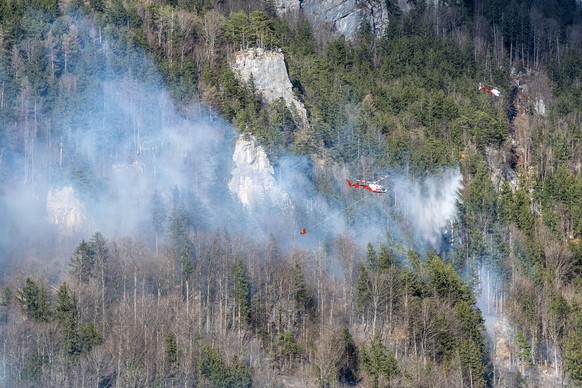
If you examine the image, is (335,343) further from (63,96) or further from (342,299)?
(63,96)

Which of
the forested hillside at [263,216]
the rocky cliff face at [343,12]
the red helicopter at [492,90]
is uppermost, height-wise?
the rocky cliff face at [343,12]

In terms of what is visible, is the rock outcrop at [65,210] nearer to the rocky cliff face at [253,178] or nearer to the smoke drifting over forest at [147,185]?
the smoke drifting over forest at [147,185]

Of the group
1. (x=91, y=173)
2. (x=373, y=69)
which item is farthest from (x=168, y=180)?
(x=373, y=69)

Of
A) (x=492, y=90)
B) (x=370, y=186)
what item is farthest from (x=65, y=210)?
(x=492, y=90)

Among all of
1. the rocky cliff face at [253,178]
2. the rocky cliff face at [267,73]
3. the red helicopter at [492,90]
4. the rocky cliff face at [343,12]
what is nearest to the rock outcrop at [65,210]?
the rocky cliff face at [253,178]

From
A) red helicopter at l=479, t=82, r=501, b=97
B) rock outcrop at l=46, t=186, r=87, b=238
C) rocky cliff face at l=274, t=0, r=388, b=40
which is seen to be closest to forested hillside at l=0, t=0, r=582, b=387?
rock outcrop at l=46, t=186, r=87, b=238
